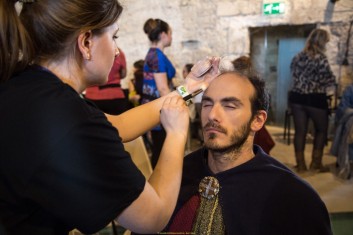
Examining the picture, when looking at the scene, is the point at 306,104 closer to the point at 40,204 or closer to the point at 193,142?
the point at 193,142

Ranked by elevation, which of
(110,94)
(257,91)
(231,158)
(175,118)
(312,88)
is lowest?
(312,88)

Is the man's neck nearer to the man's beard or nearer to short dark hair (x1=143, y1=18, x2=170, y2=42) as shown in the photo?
the man's beard

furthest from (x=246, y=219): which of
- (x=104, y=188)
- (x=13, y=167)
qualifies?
(x=13, y=167)

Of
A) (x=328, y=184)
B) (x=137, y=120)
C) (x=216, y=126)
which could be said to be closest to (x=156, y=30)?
(x=216, y=126)

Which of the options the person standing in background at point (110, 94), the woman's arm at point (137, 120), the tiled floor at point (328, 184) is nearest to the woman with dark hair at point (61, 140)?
the woman's arm at point (137, 120)

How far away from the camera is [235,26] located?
452cm

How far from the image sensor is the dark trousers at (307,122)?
325 centimetres

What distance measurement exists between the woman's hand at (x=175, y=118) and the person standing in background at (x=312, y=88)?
2604 mm

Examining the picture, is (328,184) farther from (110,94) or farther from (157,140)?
(110,94)

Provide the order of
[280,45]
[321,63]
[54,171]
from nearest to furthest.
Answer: [54,171]
[321,63]
[280,45]

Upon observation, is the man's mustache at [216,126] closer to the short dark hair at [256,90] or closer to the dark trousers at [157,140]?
the short dark hair at [256,90]

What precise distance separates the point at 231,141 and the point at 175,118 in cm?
50

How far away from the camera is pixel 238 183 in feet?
4.20

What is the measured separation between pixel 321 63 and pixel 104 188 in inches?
116
